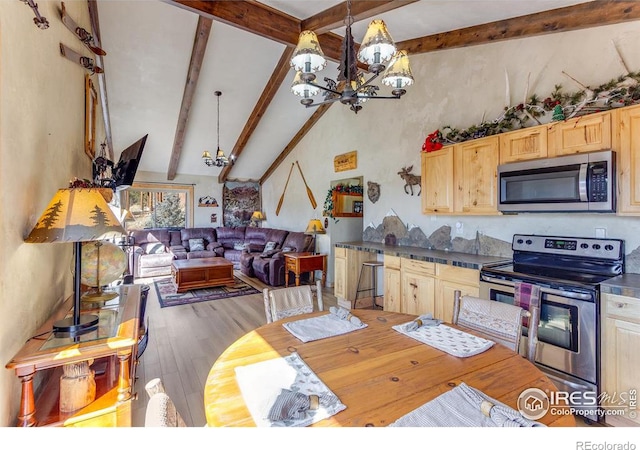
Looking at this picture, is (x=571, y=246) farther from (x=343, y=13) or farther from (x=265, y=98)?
(x=265, y=98)

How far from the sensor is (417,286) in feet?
11.0

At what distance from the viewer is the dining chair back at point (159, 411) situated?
76cm

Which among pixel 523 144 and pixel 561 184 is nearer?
pixel 561 184

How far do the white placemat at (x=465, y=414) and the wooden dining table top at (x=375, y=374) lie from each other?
35 mm

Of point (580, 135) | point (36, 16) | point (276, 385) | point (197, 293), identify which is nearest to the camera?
point (276, 385)

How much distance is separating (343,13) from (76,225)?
304 cm

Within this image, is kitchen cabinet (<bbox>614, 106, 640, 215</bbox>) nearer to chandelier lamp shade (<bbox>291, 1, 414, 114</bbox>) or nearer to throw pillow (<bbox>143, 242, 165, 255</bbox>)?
chandelier lamp shade (<bbox>291, 1, 414, 114</bbox>)

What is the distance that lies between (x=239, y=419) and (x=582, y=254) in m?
2.89

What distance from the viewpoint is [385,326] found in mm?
1606

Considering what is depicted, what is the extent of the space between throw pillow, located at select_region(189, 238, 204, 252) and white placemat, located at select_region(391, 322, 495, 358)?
7154mm

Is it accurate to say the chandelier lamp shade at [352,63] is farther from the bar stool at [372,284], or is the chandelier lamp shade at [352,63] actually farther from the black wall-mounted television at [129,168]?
the bar stool at [372,284]

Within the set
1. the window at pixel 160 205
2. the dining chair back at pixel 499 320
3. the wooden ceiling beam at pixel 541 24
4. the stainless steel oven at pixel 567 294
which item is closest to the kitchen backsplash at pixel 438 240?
the stainless steel oven at pixel 567 294

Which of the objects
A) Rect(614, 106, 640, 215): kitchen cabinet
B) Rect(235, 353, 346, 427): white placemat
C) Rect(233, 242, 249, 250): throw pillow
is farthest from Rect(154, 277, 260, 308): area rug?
Rect(614, 106, 640, 215): kitchen cabinet

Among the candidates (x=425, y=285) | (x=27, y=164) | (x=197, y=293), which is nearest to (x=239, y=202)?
(x=197, y=293)
